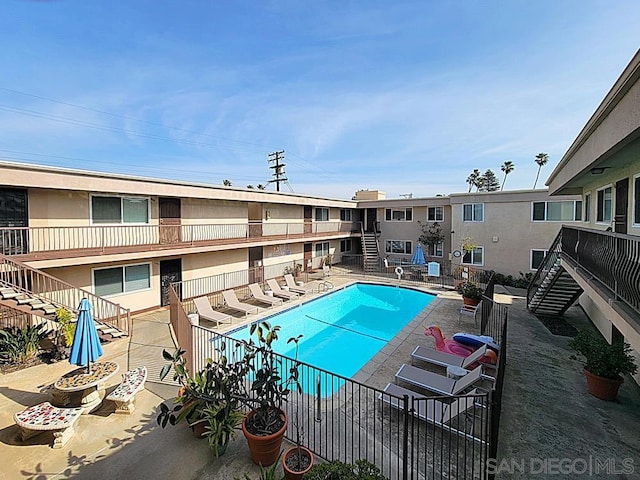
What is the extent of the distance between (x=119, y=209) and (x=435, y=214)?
72.3ft

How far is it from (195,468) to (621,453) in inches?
293

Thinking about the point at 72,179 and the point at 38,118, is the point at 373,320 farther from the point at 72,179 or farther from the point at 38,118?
the point at 38,118

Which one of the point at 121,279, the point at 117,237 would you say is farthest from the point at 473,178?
the point at 121,279

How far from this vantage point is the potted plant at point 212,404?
200 inches

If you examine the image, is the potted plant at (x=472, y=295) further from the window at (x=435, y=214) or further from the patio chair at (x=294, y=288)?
the window at (x=435, y=214)

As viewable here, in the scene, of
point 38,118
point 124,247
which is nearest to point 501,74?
point 124,247

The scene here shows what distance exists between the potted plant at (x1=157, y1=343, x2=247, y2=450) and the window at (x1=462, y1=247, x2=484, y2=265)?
64.9 ft

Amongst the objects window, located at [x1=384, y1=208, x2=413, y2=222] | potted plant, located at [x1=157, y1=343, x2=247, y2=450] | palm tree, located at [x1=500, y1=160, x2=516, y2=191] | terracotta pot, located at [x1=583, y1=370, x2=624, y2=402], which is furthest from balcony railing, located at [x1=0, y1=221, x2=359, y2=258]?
palm tree, located at [x1=500, y1=160, x2=516, y2=191]

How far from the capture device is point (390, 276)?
22734 mm

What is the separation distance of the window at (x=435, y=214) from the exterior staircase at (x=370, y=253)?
5052mm

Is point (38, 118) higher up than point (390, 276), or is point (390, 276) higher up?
point (38, 118)

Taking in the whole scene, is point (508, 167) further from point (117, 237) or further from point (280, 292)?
point (117, 237)

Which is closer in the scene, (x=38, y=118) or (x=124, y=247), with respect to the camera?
(x=124, y=247)

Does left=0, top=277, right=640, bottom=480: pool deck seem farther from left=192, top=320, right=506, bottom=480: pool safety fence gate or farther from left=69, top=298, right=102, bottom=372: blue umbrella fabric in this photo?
left=69, top=298, right=102, bottom=372: blue umbrella fabric
